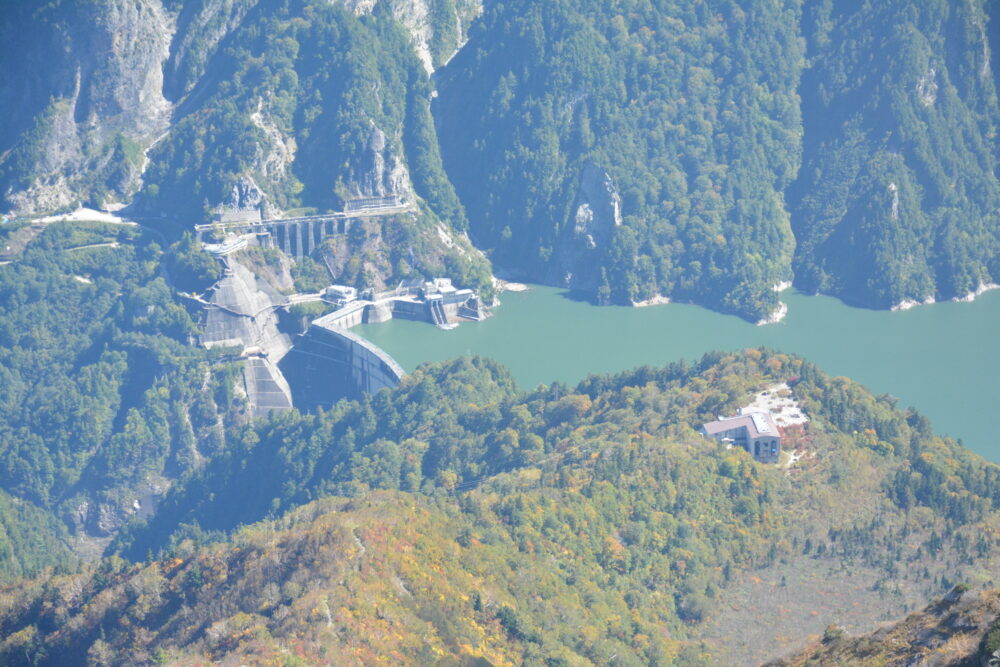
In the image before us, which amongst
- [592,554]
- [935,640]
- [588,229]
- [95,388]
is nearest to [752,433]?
[592,554]

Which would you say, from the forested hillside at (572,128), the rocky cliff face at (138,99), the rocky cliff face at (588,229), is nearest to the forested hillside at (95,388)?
the rocky cliff face at (138,99)

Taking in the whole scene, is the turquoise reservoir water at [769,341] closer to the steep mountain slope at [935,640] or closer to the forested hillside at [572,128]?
the forested hillside at [572,128]

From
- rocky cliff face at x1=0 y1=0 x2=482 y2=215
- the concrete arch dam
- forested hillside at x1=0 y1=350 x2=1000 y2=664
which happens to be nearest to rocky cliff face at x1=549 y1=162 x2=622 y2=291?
rocky cliff face at x1=0 y1=0 x2=482 y2=215

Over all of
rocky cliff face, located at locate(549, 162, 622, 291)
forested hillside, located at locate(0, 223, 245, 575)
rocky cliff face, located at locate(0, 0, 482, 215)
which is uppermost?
rocky cliff face, located at locate(0, 0, 482, 215)

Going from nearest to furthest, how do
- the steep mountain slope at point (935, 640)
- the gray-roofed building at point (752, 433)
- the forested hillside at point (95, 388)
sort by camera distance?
the steep mountain slope at point (935, 640)
the gray-roofed building at point (752, 433)
the forested hillside at point (95, 388)

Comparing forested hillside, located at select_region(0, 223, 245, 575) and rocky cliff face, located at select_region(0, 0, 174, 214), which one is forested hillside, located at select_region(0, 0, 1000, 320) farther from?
forested hillside, located at select_region(0, 223, 245, 575)

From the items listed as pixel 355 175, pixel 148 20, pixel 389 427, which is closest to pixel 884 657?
pixel 389 427

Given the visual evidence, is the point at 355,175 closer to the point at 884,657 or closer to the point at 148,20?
the point at 148,20
